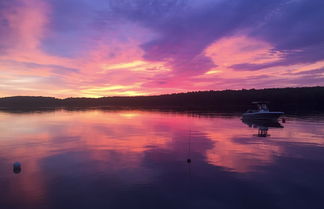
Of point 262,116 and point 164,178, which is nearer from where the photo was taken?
point 164,178

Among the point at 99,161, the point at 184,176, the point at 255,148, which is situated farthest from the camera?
the point at 255,148

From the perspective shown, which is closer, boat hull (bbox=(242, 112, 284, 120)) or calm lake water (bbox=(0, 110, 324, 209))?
calm lake water (bbox=(0, 110, 324, 209))

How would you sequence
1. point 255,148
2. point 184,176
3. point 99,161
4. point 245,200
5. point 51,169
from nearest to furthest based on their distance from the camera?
point 245,200 < point 184,176 < point 51,169 < point 99,161 < point 255,148

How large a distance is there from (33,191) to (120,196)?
4.61 metres

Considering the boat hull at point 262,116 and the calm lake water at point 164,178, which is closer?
the calm lake water at point 164,178

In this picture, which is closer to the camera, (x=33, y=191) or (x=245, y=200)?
(x=245, y=200)

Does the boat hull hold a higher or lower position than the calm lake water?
higher

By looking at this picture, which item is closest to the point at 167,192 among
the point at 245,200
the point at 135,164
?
the point at 245,200

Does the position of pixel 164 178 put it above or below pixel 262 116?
below

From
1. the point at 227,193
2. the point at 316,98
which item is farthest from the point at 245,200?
the point at 316,98

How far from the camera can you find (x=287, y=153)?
2045 centimetres

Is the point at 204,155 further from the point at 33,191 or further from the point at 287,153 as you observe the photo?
the point at 33,191

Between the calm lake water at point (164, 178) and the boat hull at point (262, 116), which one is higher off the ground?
the boat hull at point (262, 116)

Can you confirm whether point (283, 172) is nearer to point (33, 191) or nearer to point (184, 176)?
point (184, 176)
